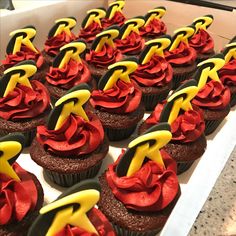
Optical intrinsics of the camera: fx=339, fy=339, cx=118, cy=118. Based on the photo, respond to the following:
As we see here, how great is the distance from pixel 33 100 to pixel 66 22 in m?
→ 1.27

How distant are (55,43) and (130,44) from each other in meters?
0.74

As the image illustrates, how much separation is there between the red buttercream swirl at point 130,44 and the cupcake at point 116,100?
977 millimetres

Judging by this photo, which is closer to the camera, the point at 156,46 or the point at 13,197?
the point at 13,197

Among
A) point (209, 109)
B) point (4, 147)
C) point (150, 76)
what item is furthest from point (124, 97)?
point (4, 147)

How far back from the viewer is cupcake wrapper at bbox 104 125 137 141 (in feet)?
8.20

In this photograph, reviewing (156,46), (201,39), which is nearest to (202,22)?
(201,39)

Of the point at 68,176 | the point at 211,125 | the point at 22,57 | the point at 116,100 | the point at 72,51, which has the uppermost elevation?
the point at 72,51

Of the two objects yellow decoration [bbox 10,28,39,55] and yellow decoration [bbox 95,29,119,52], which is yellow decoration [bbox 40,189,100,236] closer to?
yellow decoration [bbox 95,29,119,52]

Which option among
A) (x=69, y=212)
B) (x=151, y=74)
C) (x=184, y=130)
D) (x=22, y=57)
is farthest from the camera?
(x=22, y=57)

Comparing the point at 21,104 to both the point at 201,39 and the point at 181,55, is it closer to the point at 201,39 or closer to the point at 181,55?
the point at 181,55

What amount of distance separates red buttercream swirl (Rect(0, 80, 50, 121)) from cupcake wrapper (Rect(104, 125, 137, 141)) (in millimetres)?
501

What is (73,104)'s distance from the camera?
1949 millimetres

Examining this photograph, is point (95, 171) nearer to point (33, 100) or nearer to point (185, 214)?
point (33, 100)

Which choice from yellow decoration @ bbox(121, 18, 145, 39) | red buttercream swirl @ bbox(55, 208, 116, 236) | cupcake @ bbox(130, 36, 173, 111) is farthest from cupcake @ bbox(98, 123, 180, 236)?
yellow decoration @ bbox(121, 18, 145, 39)
